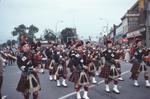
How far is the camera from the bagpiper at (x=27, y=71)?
10078 mm

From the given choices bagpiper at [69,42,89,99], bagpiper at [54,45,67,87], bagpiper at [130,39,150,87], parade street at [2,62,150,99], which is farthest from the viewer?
bagpiper at [54,45,67,87]

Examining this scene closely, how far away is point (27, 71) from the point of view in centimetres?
1026

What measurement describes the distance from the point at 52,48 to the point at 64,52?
1110 millimetres

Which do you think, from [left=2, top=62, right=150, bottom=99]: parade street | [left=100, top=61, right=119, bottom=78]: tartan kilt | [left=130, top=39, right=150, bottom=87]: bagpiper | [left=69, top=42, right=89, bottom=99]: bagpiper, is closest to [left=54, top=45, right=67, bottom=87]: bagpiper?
[left=2, top=62, right=150, bottom=99]: parade street

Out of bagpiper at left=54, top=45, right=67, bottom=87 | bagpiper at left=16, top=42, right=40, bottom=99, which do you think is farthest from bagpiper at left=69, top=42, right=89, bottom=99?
bagpiper at left=54, top=45, right=67, bottom=87

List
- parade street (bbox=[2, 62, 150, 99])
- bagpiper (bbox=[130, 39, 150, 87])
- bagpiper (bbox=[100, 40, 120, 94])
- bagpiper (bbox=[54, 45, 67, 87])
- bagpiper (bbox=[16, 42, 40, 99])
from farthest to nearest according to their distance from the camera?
bagpiper (bbox=[54, 45, 67, 87]) → bagpiper (bbox=[130, 39, 150, 87]) → bagpiper (bbox=[100, 40, 120, 94]) → parade street (bbox=[2, 62, 150, 99]) → bagpiper (bbox=[16, 42, 40, 99])

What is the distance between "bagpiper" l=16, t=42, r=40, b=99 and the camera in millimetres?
10078

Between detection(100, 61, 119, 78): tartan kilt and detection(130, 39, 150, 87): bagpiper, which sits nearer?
detection(100, 61, 119, 78): tartan kilt

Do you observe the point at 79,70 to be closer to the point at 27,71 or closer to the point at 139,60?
the point at 27,71

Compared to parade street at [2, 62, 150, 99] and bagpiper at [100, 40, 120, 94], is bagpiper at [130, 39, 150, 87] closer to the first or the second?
parade street at [2, 62, 150, 99]

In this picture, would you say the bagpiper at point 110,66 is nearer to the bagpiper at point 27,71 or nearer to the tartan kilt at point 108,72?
the tartan kilt at point 108,72

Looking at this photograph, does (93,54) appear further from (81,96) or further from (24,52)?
(24,52)

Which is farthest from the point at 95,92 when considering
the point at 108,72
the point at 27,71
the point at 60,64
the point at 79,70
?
the point at 27,71

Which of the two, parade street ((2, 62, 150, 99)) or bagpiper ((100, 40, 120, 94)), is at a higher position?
bagpiper ((100, 40, 120, 94))
